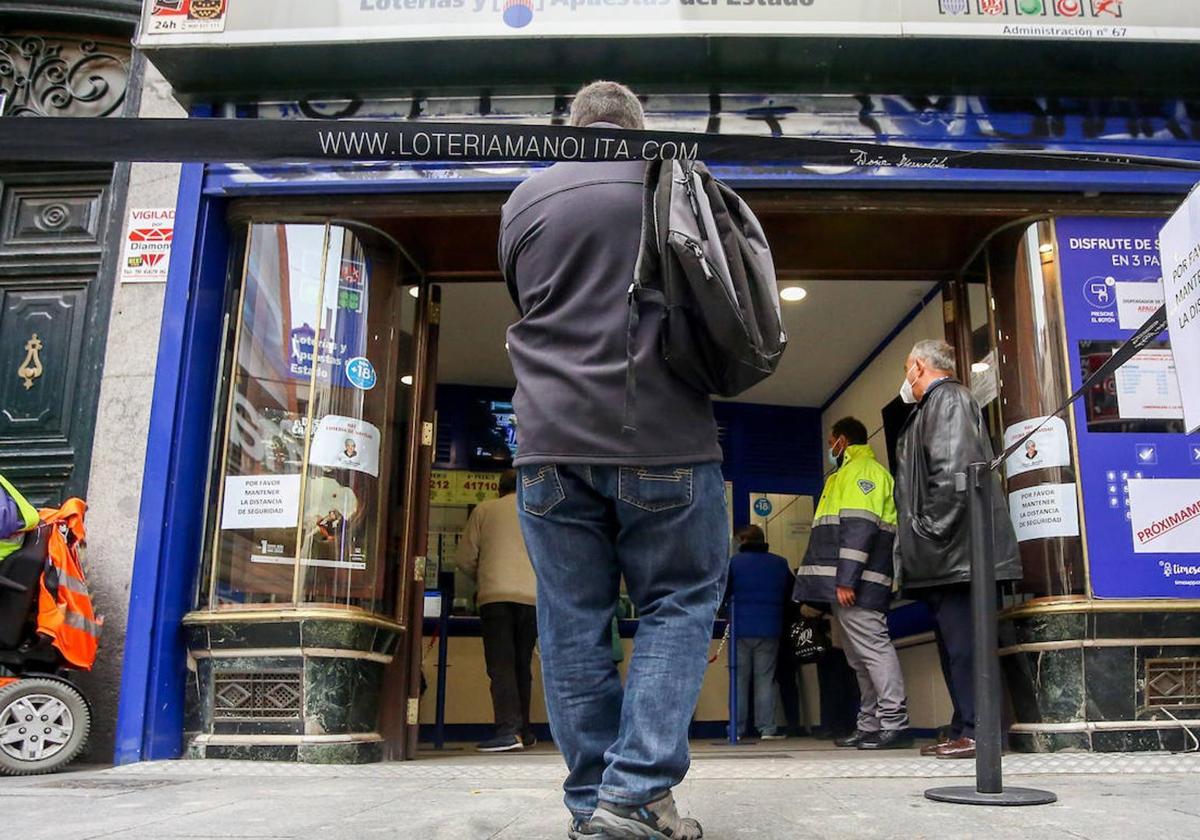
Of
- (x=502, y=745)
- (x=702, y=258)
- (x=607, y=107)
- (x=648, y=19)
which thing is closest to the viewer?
(x=702, y=258)

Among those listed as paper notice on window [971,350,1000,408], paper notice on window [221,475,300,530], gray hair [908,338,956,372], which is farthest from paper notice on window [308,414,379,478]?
paper notice on window [971,350,1000,408]

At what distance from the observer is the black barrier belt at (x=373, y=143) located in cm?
227

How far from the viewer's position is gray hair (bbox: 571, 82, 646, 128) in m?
2.74

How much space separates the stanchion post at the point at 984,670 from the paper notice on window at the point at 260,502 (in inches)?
127

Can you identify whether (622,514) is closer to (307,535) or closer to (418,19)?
(307,535)

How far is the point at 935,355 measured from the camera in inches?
213

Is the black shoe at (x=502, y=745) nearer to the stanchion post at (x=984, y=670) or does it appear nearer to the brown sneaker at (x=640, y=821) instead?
the stanchion post at (x=984, y=670)

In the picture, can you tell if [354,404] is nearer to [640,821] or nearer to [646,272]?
[646,272]

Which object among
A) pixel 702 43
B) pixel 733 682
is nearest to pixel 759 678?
pixel 733 682

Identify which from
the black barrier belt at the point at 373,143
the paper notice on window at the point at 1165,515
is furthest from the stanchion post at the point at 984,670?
the paper notice on window at the point at 1165,515

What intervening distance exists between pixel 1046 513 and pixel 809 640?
3.52 m

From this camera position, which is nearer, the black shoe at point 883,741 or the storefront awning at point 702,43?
the storefront awning at point 702,43

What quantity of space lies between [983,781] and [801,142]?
2.08m

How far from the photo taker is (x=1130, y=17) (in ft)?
17.2
